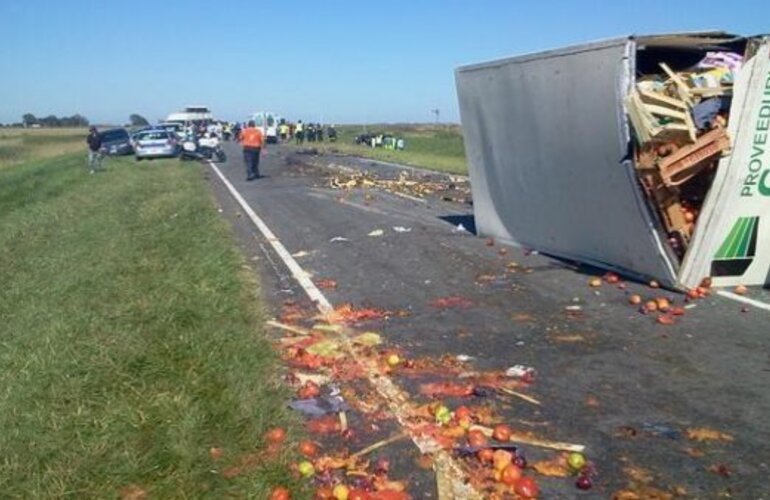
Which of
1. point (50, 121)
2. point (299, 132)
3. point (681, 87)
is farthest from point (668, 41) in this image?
point (50, 121)

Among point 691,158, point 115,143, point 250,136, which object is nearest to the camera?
point 691,158

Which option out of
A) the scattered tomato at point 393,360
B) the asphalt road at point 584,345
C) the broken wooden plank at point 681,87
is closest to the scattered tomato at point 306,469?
the asphalt road at point 584,345

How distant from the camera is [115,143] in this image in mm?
42031

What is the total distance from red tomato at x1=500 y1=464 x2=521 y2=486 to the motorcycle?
110 ft

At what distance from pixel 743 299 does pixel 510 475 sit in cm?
469

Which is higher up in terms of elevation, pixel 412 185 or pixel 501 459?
pixel 501 459

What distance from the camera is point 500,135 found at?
10.8 m

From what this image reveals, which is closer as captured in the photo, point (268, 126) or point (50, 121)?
point (268, 126)

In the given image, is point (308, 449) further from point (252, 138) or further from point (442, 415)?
point (252, 138)

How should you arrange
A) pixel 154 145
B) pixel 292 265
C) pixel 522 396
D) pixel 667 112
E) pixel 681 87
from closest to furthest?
pixel 522 396 → pixel 667 112 → pixel 681 87 → pixel 292 265 → pixel 154 145

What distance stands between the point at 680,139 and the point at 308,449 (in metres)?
5.25

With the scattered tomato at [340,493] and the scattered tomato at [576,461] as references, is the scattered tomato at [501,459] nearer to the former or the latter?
the scattered tomato at [576,461]

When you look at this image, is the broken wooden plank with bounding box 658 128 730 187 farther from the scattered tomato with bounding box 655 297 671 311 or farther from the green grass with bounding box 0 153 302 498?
the green grass with bounding box 0 153 302 498

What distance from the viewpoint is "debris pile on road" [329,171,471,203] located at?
19.2m
